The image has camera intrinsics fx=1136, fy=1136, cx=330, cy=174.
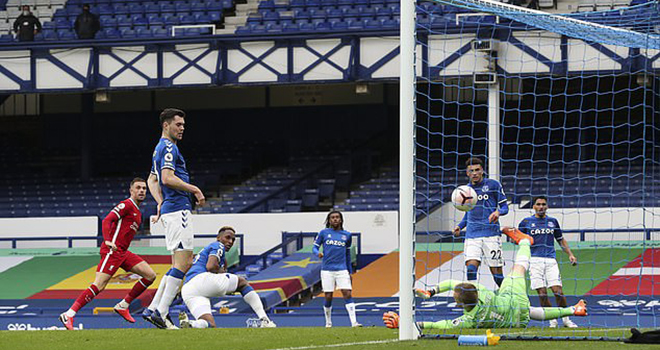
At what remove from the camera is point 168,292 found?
406 inches

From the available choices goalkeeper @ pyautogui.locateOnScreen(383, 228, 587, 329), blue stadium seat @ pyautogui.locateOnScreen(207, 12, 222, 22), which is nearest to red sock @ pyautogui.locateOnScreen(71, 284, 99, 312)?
goalkeeper @ pyautogui.locateOnScreen(383, 228, 587, 329)

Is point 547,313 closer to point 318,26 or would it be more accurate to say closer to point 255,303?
point 255,303

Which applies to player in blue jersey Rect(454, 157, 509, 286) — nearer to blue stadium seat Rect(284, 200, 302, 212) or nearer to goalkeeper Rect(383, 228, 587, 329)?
goalkeeper Rect(383, 228, 587, 329)

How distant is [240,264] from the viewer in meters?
21.9

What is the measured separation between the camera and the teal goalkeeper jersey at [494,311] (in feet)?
33.0

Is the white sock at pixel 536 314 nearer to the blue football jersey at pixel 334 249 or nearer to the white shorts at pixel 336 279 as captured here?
the white shorts at pixel 336 279

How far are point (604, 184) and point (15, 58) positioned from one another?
12726mm

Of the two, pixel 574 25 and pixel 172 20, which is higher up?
pixel 172 20

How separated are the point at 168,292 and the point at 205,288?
4.56 ft

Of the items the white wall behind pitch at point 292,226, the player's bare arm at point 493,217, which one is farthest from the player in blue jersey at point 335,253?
the white wall behind pitch at point 292,226

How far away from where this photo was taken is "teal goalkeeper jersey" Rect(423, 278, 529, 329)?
396 inches

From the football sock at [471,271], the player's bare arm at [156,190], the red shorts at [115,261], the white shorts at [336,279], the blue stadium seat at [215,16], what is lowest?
the white shorts at [336,279]

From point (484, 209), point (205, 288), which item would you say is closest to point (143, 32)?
point (205, 288)

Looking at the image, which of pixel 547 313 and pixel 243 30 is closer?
pixel 547 313
